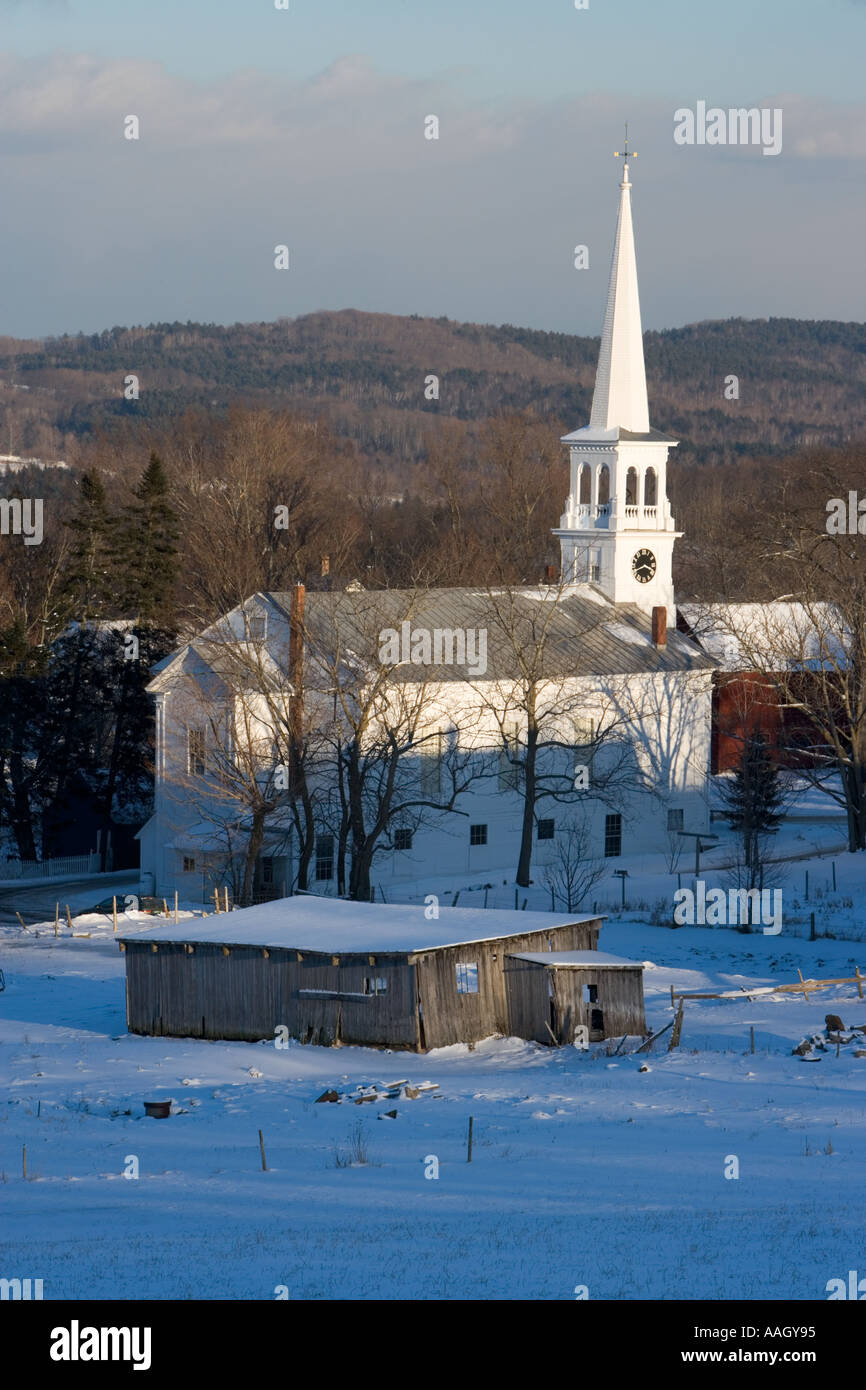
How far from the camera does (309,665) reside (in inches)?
1922

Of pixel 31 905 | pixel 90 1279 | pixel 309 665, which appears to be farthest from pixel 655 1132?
pixel 31 905

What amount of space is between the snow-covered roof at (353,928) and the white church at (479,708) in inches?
382

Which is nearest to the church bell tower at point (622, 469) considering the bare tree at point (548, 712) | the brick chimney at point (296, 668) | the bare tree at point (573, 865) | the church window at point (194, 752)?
the bare tree at point (548, 712)

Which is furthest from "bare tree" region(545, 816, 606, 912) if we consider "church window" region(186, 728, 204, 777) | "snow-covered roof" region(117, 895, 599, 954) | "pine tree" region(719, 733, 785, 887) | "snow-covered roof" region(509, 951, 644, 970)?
"snow-covered roof" region(509, 951, 644, 970)

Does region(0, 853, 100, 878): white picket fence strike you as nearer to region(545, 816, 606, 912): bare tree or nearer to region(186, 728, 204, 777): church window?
region(186, 728, 204, 777): church window

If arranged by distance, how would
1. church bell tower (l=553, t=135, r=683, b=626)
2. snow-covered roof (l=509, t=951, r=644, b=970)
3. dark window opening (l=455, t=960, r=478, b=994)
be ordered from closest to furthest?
snow-covered roof (l=509, t=951, r=644, b=970) → dark window opening (l=455, t=960, r=478, b=994) → church bell tower (l=553, t=135, r=683, b=626)

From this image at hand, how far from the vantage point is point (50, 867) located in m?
59.1

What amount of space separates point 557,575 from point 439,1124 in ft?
113

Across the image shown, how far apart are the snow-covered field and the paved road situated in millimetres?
12974

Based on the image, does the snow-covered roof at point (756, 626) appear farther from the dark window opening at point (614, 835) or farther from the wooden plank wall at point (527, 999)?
the wooden plank wall at point (527, 999)

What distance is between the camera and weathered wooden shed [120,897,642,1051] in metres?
33.0

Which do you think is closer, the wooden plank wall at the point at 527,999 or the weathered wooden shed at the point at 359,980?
the weathered wooden shed at the point at 359,980

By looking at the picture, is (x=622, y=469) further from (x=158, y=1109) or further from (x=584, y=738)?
(x=158, y=1109)

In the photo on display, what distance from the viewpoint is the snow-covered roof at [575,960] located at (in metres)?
33.1
